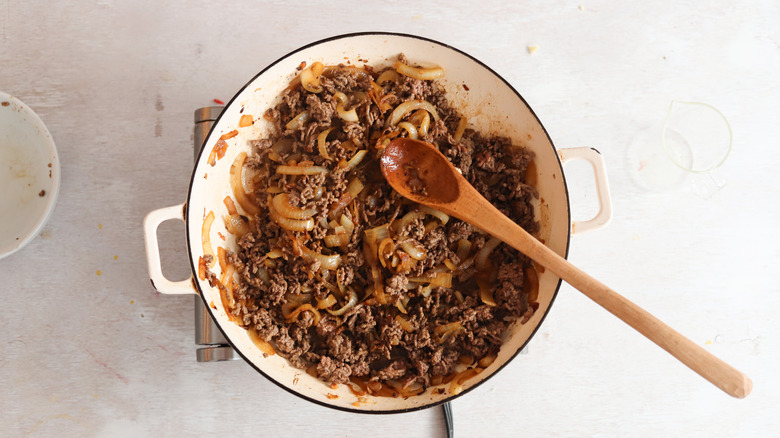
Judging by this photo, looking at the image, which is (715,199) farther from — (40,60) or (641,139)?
(40,60)

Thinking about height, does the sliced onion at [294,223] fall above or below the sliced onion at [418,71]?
below

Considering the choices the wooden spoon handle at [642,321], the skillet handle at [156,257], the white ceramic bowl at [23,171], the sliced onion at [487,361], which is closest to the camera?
the wooden spoon handle at [642,321]

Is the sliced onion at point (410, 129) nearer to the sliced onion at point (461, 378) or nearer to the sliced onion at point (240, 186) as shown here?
the sliced onion at point (240, 186)

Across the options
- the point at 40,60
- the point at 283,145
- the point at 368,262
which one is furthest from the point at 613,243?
the point at 40,60

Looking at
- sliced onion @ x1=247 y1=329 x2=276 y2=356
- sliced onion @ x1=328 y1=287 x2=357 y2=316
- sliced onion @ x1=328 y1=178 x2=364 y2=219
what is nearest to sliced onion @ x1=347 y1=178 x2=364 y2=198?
sliced onion @ x1=328 y1=178 x2=364 y2=219

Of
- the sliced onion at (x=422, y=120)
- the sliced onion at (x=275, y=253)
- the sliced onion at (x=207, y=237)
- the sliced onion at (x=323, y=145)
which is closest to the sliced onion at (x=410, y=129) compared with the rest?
the sliced onion at (x=422, y=120)

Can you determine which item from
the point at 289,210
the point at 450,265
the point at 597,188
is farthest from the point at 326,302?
the point at 597,188
